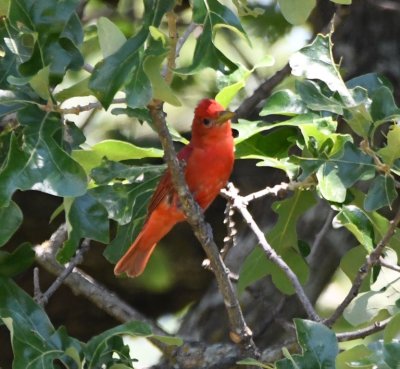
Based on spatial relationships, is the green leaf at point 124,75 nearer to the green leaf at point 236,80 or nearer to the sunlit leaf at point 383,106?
the sunlit leaf at point 383,106

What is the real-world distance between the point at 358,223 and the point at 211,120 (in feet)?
2.39

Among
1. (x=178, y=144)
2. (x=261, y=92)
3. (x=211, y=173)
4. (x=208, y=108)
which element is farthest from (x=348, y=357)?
(x=178, y=144)

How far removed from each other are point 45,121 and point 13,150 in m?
0.09

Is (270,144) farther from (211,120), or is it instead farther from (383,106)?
(383,106)

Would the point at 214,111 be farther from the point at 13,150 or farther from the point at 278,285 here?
the point at 13,150

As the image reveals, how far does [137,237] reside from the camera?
127 inches

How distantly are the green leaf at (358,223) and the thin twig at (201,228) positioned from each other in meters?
0.29

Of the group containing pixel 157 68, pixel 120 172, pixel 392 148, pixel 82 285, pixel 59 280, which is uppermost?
pixel 157 68

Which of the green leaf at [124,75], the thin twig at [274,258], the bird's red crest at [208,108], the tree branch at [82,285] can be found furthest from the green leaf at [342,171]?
the tree branch at [82,285]

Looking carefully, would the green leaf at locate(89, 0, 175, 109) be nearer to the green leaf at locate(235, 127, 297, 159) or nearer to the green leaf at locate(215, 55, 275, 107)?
the green leaf at locate(215, 55, 275, 107)

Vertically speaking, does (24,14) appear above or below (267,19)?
above

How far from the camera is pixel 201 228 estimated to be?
254 cm

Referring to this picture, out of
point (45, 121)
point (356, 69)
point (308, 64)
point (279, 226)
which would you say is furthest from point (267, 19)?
point (45, 121)

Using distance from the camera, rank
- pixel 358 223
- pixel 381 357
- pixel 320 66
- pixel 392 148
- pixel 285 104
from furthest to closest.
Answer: pixel 285 104 → pixel 358 223 → pixel 320 66 → pixel 392 148 → pixel 381 357
